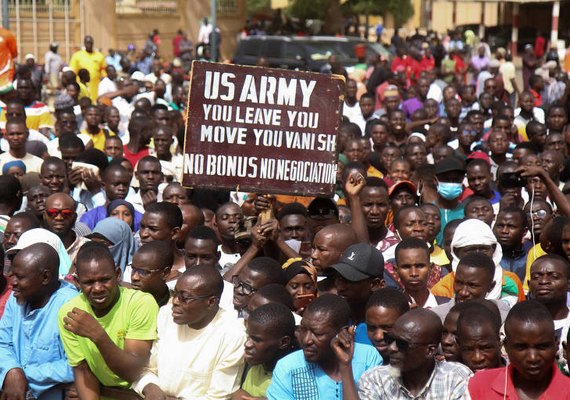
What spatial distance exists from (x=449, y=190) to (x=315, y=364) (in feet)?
13.8

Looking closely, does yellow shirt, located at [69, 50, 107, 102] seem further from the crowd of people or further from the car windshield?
the crowd of people

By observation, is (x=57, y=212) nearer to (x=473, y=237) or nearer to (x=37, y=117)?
(x=473, y=237)

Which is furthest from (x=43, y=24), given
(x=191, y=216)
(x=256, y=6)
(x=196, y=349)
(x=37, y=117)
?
(x=196, y=349)

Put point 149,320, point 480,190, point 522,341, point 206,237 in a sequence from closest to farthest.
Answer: point 522,341, point 149,320, point 206,237, point 480,190

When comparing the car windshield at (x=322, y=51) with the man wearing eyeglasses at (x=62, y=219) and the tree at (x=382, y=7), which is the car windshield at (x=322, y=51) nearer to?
the tree at (x=382, y=7)

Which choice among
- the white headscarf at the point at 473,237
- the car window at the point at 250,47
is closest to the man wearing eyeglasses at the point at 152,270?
the white headscarf at the point at 473,237

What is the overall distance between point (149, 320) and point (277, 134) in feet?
6.95

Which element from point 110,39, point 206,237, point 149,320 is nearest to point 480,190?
point 206,237

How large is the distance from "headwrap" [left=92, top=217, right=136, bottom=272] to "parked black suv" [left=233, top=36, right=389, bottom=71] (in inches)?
646

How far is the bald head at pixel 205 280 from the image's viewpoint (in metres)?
5.74

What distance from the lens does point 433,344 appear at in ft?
17.0

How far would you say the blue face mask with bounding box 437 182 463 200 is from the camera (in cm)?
930

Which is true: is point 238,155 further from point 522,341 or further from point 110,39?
point 110,39

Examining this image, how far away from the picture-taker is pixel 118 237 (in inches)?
298
